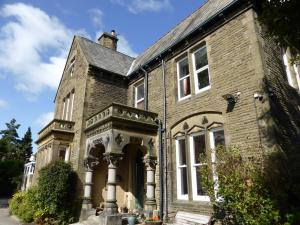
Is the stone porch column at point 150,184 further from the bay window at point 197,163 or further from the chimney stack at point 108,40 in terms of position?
the chimney stack at point 108,40

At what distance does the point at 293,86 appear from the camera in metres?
9.64

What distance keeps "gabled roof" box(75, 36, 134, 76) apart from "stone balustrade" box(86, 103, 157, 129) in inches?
163

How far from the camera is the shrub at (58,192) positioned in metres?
11.4

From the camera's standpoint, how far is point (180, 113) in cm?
1089

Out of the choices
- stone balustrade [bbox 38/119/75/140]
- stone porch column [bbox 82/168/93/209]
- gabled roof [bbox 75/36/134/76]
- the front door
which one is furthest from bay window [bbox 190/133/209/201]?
stone balustrade [bbox 38/119/75/140]

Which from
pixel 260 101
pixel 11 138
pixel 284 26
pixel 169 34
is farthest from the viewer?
pixel 11 138

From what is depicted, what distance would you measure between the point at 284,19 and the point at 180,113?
5.77m

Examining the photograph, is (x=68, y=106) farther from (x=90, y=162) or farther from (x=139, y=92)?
(x=90, y=162)

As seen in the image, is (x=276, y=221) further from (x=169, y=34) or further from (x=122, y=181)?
(x=169, y=34)

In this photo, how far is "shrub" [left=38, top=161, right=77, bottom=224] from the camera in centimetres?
1141

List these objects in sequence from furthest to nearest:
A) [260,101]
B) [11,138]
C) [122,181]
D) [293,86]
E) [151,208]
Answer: [11,138] → [122,181] → [151,208] → [293,86] → [260,101]

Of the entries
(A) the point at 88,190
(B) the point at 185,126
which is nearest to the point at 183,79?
(B) the point at 185,126

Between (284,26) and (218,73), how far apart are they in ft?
12.7

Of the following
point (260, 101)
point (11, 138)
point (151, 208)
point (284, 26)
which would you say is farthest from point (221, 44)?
point (11, 138)
